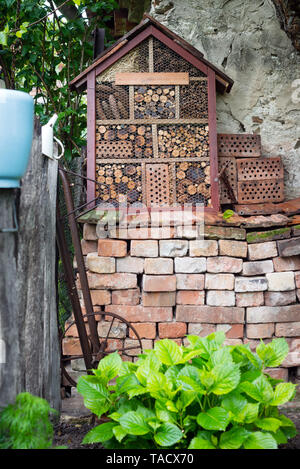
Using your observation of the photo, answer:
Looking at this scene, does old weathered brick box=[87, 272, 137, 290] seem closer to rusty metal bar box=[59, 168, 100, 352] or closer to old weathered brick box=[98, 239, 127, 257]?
old weathered brick box=[98, 239, 127, 257]

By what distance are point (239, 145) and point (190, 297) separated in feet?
5.34

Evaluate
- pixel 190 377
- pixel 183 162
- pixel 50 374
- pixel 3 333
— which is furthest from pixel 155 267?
pixel 3 333

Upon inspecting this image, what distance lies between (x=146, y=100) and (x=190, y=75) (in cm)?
47

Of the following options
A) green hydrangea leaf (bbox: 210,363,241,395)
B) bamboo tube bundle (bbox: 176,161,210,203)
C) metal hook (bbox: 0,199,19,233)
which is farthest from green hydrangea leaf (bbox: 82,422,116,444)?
bamboo tube bundle (bbox: 176,161,210,203)

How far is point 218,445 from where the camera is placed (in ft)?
6.74

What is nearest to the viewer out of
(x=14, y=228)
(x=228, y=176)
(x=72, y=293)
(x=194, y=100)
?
(x=14, y=228)

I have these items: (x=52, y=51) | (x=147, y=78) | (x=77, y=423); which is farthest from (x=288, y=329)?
(x=52, y=51)

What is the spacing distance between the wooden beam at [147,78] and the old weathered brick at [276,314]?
219 cm

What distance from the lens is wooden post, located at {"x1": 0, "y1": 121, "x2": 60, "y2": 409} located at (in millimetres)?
2070

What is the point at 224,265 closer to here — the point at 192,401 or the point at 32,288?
the point at 192,401

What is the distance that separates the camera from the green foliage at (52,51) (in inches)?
203

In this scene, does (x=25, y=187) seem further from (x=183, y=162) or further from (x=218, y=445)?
(x=183, y=162)

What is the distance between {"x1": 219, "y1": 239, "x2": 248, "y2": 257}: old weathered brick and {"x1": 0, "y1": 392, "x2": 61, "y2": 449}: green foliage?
2.36 m

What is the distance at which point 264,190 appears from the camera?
4543mm
